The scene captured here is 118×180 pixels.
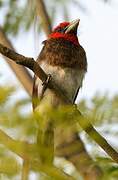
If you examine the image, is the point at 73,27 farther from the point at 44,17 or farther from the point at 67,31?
the point at 44,17

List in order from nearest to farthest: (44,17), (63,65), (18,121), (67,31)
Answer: (18,121) < (63,65) < (44,17) < (67,31)

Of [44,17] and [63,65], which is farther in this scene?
[44,17]

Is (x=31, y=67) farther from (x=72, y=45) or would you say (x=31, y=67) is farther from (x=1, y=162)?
(x=72, y=45)

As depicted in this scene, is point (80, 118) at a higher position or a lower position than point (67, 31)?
lower

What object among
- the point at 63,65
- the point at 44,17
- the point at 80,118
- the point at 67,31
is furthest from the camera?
the point at 67,31

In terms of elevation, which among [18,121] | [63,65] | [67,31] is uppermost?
[67,31]

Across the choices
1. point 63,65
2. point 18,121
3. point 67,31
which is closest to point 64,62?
point 63,65

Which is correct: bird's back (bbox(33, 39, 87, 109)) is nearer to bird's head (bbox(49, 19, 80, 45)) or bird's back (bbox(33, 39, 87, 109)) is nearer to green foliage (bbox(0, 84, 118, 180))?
bird's head (bbox(49, 19, 80, 45))

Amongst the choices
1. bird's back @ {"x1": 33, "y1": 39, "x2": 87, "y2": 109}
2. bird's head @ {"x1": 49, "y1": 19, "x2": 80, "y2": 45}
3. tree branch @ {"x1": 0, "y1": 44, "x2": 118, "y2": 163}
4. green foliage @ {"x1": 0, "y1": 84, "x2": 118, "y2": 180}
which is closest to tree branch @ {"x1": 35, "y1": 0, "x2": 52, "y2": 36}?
bird's head @ {"x1": 49, "y1": 19, "x2": 80, "y2": 45}

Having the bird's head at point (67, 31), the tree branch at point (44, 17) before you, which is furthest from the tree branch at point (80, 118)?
the bird's head at point (67, 31)

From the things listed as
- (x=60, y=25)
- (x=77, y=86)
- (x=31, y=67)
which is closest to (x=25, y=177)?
(x=31, y=67)

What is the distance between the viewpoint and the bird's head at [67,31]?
4114 millimetres

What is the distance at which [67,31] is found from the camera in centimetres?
421

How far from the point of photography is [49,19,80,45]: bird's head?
13.5 ft
